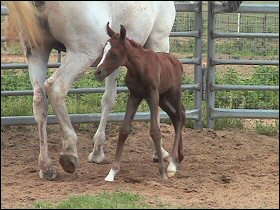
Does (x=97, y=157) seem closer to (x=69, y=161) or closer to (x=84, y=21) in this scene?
(x=69, y=161)

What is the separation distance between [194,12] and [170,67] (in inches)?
78.4

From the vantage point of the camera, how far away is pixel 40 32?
562 centimetres

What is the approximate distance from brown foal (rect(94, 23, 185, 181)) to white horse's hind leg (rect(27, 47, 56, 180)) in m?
0.52

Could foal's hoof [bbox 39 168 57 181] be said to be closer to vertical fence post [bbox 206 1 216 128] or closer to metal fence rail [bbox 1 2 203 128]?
metal fence rail [bbox 1 2 203 128]

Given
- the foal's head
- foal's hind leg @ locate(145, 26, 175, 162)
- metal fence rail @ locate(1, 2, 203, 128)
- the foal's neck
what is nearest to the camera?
the foal's head

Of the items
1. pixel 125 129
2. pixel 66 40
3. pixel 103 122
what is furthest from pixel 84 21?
pixel 103 122

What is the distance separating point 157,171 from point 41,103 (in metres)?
1.20

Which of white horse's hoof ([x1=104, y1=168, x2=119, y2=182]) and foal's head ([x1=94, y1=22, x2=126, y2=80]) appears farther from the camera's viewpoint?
white horse's hoof ([x1=104, y1=168, x2=119, y2=182])

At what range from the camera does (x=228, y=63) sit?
25.2 ft

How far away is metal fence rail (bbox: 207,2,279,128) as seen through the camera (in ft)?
24.8

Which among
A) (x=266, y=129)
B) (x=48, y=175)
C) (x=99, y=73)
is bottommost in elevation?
(x=266, y=129)

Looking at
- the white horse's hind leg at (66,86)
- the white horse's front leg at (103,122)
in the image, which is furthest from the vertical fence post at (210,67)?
the white horse's hind leg at (66,86)

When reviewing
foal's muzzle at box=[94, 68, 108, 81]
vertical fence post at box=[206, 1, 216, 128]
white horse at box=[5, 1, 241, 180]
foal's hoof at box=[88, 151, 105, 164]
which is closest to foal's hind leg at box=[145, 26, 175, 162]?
white horse at box=[5, 1, 241, 180]

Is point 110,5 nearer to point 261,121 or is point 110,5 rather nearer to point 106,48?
point 106,48
